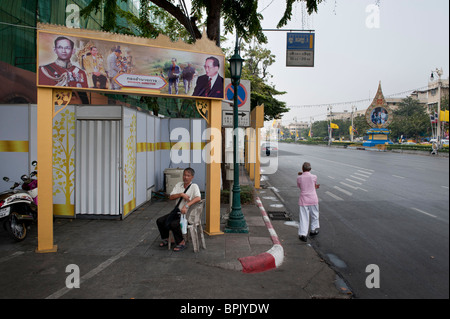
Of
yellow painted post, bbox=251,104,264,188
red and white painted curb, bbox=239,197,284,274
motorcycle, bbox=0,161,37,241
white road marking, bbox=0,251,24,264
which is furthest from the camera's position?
yellow painted post, bbox=251,104,264,188

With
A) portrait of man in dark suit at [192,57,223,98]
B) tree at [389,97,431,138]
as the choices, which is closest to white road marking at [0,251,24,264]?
portrait of man in dark suit at [192,57,223,98]

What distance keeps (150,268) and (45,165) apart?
9.15ft

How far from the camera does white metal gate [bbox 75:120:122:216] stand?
830 centimetres

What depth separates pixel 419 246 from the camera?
20.7 ft

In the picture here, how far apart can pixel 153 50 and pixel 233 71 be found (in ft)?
6.04

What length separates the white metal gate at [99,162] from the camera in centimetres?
830

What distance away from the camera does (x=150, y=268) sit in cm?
526

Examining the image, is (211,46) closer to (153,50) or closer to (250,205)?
(153,50)

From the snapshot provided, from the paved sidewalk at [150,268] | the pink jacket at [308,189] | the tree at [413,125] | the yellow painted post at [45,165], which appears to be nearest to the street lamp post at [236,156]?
the paved sidewalk at [150,268]

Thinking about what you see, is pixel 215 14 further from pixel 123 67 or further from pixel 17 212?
pixel 17 212

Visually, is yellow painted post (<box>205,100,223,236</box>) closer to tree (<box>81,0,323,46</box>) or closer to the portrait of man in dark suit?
the portrait of man in dark suit

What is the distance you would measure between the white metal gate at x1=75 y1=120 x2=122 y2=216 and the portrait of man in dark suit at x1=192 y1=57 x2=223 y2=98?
2.67 meters

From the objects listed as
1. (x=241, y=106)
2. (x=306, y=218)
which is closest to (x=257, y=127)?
(x=241, y=106)
